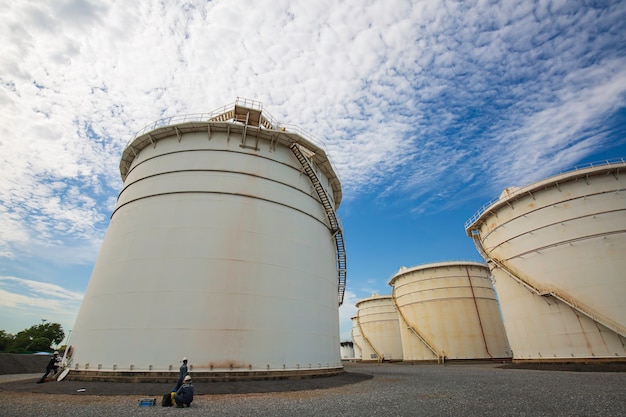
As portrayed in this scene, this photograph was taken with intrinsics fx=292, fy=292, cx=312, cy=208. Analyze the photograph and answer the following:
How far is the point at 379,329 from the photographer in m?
39.0

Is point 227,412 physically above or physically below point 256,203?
below

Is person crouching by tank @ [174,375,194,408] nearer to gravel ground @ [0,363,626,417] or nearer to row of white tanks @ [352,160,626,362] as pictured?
gravel ground @ [0,363,626,417]

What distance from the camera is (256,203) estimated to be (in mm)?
13977

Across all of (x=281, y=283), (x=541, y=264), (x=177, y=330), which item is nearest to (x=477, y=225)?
(x=541, y=264)

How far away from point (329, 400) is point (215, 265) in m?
6.74

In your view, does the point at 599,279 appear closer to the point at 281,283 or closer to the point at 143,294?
the point at 281,283

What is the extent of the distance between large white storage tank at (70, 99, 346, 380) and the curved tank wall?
48.7ft

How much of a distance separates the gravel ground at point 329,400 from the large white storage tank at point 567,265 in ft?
17.3

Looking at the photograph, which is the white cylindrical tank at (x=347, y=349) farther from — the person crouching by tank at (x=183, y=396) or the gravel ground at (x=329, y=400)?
the person crouching by tank at (x=183, y=396)

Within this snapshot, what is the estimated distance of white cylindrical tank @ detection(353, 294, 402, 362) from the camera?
37.0 metres

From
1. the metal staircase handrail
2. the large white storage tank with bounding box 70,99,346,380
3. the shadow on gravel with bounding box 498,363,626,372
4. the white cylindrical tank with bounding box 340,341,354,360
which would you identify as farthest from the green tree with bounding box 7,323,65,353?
the shadow on gravel with bounding box 498,363,626,372

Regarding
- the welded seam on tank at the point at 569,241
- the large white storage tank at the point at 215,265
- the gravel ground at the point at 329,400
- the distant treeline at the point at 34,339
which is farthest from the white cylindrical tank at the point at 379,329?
the distant treeline at the point at 34,339

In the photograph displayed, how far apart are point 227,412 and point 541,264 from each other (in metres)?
18.2

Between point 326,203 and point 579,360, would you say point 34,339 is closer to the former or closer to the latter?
point 326,203
